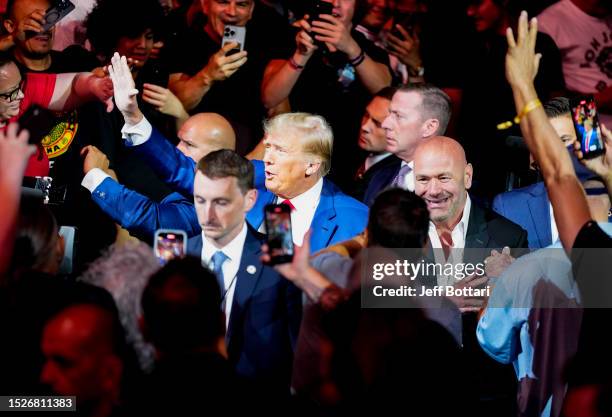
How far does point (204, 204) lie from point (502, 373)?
6.57 feet

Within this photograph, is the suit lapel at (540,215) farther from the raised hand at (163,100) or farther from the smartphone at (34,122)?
the smartphone at (34,122)

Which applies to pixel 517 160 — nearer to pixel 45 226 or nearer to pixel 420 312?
pixel 420 312

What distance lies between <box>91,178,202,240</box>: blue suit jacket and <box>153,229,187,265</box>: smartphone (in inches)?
33.8

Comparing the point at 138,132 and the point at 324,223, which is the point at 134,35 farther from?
the point at 324,223

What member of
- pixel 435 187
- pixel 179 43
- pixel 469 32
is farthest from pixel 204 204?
pixel 469 32

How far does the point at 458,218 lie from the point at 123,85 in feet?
6.14

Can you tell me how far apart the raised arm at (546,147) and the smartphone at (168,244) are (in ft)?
4.59

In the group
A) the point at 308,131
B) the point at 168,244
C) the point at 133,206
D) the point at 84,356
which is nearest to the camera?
the point at 84,356

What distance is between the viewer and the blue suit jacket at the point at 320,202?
14.2 feet

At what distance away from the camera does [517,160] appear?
5.73m

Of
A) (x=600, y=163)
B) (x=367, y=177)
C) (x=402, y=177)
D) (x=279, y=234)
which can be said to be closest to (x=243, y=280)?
(x=279, y=234)

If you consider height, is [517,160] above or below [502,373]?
above

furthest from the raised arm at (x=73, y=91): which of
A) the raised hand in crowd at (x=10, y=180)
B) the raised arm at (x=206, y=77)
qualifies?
the raised hand in crowd at (x=10, y=180)

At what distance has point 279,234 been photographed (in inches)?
124
